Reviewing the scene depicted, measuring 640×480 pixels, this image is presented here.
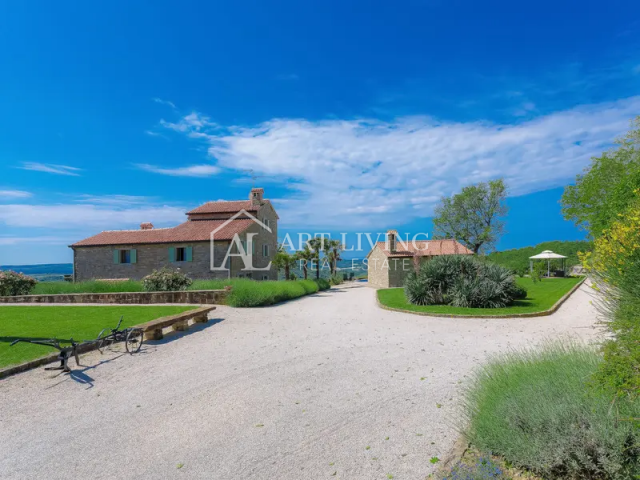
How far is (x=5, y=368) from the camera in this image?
665cm

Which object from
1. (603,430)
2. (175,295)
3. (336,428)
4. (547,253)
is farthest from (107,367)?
(547,253)

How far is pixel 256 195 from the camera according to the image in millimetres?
31500

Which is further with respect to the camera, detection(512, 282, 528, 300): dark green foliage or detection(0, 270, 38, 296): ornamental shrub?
detection(0, 270, 38, 296): ornamental shrub

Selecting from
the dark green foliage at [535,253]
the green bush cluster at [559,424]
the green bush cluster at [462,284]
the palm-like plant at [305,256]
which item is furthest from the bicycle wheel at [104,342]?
the dark green foliage at [535,253]

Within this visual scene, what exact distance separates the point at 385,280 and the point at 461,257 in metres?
14.5

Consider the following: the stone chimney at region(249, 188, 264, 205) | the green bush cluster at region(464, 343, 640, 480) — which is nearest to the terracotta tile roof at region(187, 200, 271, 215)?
the stone chimney at region(249, 188, 264, 205)

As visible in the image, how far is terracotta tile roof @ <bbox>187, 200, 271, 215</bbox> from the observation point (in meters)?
30.0

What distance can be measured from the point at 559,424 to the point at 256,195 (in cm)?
2962

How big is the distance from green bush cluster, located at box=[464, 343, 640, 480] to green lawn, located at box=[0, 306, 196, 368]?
7859mm

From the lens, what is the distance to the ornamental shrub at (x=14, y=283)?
63.4 ft

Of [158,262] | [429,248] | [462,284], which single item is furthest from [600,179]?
[158,262]

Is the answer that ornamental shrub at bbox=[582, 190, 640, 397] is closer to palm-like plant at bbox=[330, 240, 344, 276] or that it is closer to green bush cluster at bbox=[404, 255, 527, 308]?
green bush cluster at bbox=[404, 255, 527, 308]

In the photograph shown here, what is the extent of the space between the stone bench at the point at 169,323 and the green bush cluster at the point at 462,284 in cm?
873

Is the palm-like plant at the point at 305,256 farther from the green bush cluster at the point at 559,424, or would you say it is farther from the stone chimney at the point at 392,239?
the green bush cluster at the point at 559,424
